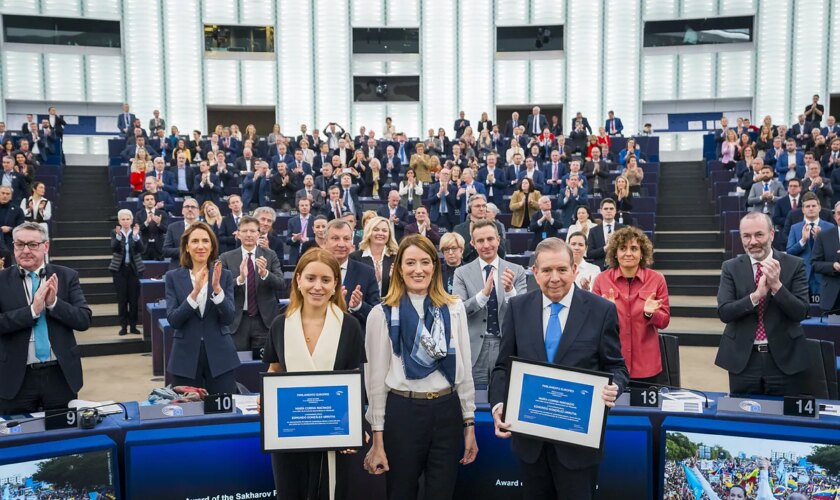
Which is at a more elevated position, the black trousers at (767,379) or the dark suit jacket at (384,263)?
the dark suit jacket at (384,263)

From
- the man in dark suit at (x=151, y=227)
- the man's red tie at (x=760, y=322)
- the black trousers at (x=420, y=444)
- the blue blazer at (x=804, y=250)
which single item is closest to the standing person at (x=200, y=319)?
the black trousers at (x=420, y=444)

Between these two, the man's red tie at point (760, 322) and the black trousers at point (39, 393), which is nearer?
the black trousers at point (39, 393)

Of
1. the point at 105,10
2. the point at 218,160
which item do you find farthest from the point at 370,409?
the point at 105,10

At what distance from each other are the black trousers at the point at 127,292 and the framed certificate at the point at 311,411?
610 cm

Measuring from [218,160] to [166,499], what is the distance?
369 inches

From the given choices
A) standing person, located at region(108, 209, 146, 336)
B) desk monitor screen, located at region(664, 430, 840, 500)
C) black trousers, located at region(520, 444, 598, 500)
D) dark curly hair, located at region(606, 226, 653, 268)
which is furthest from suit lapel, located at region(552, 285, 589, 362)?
standing person, located at region(108, 209, 146, 336)

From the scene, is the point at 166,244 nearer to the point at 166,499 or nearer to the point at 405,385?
the point at 166,499

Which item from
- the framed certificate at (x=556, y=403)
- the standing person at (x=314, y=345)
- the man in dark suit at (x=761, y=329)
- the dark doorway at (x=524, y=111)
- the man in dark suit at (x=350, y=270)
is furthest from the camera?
the dark doorway at (x=524, y=111)

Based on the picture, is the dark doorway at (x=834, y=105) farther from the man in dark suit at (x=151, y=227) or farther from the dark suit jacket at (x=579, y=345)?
the dark suit jacket at (x=579, y=345)

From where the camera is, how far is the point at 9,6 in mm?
18109

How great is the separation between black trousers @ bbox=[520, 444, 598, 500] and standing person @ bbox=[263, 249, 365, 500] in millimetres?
715

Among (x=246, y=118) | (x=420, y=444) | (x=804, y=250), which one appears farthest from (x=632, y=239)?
(x=246, y=118)

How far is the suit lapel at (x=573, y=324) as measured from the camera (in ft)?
8.60

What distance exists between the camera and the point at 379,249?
4926 millimetres
